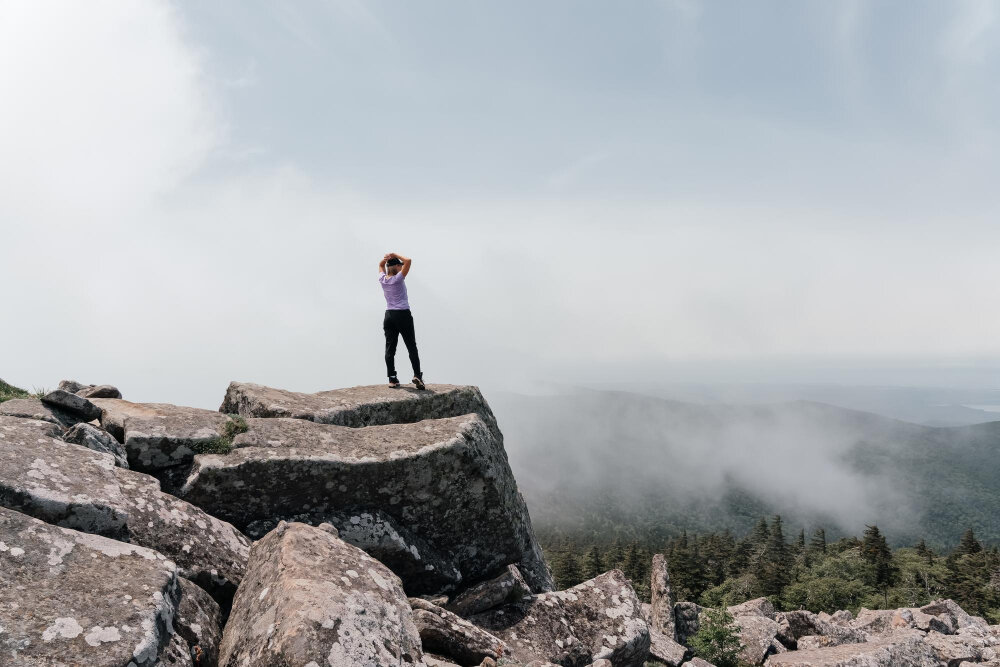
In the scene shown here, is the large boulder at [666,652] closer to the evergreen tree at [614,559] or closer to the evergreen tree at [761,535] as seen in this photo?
the evergreen tree at [614,559]

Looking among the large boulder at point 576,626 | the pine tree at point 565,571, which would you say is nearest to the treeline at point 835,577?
the pine tree at point 565,571

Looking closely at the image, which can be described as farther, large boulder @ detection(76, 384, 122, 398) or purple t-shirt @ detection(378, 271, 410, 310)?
purple t-shirt @ detection(378, 271, 410, 310)

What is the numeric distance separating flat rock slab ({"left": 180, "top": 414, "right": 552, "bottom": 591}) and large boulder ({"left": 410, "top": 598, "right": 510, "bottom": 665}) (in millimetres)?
2787

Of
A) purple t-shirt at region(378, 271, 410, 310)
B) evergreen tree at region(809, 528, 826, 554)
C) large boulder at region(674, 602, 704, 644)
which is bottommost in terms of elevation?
evergreen tree at region(809, 528, 826, 554)

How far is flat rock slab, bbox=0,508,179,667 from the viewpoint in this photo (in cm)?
598

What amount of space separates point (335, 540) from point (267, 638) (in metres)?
2.42

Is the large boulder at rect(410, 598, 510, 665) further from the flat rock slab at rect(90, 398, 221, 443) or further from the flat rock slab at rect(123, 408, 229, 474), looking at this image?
the flat rock slab at rect(90, 398, 221, 443)

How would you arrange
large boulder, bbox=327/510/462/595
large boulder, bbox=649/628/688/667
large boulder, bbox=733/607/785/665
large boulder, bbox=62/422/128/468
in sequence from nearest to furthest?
large boulder, bbox=62/422/128/468 → large boulder, bbox=327/510/462/595 → large boulder, bbox=649/628/688/667 → large boulder, bbox=733/607/785/665

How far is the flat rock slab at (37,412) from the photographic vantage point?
36.8 feet

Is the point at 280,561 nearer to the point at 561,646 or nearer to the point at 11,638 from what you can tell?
the point at 11,638

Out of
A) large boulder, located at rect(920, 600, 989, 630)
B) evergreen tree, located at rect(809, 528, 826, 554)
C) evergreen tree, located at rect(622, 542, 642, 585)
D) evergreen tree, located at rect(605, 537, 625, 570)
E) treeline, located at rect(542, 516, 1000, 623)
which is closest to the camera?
large boulder, located at rect(920, 600, 989, 630)

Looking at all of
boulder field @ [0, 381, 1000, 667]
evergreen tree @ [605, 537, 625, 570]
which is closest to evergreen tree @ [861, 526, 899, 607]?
evergreen tree @ [605, 537, 625, 570]

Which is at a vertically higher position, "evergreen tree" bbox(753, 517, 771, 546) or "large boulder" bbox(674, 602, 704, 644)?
"large boulder" bbox(674, 602, 704, 644)

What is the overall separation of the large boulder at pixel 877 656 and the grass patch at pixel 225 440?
16.8 m
